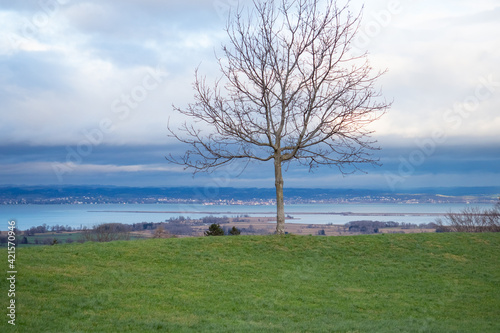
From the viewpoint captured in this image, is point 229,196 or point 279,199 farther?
point 229,196

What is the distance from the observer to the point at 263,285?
12.8 meters

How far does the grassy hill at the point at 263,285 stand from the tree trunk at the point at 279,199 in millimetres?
575

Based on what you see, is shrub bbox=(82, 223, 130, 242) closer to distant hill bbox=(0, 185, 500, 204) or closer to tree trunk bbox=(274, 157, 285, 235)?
distant hill bbox=(0, 185, 500, 204)

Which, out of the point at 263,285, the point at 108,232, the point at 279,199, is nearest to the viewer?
the point at 263,285

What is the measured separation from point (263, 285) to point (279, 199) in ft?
20.2

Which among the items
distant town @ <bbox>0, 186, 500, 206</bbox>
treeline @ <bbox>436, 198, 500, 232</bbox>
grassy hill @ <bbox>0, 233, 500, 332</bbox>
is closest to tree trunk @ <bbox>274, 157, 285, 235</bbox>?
grassy hill @ <bbox>0, 233, 500, 332</bbox>

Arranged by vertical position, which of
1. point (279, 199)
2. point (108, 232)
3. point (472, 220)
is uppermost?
point (279, 199)

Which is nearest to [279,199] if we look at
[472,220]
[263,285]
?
[263,285]

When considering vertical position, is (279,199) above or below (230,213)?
→ above

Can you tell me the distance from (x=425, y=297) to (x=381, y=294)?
1142 mm

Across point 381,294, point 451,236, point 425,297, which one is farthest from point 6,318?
point 451,236

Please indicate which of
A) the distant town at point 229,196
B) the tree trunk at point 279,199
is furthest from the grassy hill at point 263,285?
the distant town at point 229,196

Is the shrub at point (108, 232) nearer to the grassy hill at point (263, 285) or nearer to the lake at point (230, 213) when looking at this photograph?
the lake at point (230, 213)

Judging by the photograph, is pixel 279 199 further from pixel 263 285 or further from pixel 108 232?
pixel 108 232
